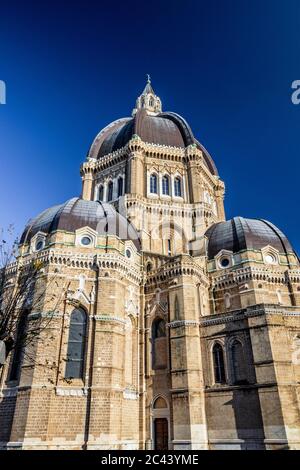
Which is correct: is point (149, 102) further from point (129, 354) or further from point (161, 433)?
point (161, 433)

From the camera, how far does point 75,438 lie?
22.0 m

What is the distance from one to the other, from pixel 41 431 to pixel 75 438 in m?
2.17

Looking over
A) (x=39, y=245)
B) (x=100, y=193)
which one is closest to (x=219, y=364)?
(x=39, y=245)

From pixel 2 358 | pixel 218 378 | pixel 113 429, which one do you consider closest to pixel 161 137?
pixel 218 378

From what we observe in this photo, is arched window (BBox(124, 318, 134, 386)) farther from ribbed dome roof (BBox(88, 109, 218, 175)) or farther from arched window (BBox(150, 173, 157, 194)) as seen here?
ribbed dome roof (BBox(88, 109, 218, 175))

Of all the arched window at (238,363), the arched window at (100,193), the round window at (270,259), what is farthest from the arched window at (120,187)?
the arched window at (238,363)

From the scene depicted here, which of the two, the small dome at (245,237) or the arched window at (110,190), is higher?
the arched window at (110,190)

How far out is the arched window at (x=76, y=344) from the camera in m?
24.3

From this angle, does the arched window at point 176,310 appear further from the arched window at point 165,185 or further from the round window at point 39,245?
the arched window at point 165,185

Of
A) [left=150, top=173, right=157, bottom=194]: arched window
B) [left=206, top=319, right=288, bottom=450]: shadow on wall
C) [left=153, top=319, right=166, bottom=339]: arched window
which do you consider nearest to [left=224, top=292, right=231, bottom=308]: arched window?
[left=206, top=319, right=288, bottom=450]: shadow on wall

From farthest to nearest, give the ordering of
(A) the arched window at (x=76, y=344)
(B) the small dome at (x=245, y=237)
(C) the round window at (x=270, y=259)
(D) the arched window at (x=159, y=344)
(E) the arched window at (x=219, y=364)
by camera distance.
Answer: (B) the small dome at (x=245, y=237), (C) the round window at (x=270, y=259), (D) the arched window at (x=159, y=344), (E) the arched window at (x=219, y=364), (A) the arched window at (x=76, y=344)

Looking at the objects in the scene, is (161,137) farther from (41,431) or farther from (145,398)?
(41,431)

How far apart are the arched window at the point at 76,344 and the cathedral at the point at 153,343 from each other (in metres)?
0.07

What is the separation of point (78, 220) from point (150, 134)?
19557 mm
